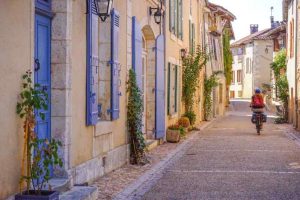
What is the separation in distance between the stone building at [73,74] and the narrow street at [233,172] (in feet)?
3.52

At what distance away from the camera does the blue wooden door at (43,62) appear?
7.00 meters

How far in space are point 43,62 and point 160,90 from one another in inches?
309

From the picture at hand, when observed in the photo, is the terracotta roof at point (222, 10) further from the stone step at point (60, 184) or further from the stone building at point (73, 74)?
the stone step at point (60, 184)

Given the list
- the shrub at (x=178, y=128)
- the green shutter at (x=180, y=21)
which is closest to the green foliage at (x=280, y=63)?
the green shutter at (x=180, y=21)

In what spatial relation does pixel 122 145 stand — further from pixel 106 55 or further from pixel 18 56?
pixel 18 56

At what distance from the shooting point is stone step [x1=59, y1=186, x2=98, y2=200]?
21.9ft

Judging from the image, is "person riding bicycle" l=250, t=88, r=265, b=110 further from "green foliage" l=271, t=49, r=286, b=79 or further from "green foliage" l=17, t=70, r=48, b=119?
"green foliage" l=17, t=70, r=48, b=119

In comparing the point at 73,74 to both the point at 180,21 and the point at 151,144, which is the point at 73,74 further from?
the point at 180,21

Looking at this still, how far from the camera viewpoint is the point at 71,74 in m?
7.57

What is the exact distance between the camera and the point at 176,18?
18109mm

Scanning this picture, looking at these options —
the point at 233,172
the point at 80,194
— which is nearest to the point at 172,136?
the point at 233,172

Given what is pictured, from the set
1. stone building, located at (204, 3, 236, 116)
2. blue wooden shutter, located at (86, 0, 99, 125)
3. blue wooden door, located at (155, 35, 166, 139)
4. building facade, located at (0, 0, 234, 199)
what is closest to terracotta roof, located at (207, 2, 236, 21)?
stone building, located at (204, 3, 236, 116)

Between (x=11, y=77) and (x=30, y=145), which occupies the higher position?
(x=11, y=77)

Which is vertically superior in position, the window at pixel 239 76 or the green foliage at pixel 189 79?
the window at pixel 239 76
